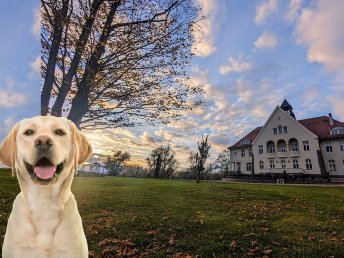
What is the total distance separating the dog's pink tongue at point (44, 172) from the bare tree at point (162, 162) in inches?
34.4

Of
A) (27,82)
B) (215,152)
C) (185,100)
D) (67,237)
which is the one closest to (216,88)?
(185,100)

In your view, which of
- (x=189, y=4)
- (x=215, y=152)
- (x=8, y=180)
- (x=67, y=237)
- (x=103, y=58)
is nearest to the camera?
(x=67, y=237)

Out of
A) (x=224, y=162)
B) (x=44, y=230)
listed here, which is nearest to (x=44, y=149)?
(x=44, y=230)

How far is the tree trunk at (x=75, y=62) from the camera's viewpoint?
90.4 inches

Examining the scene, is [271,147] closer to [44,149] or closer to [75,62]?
[75,62]

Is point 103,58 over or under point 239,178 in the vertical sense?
over

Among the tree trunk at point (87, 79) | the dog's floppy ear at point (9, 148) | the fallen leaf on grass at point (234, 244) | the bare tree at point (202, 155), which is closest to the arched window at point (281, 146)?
the bare tree at point (202, 155)

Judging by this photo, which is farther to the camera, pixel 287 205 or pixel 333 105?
pixel 333 105

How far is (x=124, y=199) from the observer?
221cm

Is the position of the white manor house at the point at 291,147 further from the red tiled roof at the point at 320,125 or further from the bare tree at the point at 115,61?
the bare tree at the point at 115,61

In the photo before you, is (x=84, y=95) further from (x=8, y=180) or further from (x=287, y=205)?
(x=287, y=205)

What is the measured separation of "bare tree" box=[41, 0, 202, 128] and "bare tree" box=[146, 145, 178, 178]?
0.22 metres

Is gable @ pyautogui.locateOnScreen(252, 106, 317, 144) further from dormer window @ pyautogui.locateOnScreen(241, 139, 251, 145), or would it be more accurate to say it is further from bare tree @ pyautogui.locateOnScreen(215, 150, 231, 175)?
bare tree @ pyautogui.locateOnScreen(215, 150, 231, 175)

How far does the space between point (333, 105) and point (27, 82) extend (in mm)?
2147
